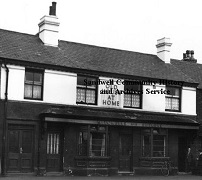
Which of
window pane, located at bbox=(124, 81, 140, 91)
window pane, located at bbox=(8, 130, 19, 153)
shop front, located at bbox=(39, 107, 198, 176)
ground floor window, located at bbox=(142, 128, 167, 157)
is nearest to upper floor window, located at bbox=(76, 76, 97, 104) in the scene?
shop front, located at bbox=(39, 107, 198, 176)

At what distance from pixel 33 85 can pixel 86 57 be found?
4388 mm

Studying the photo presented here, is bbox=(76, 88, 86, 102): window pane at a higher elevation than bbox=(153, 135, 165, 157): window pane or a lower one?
higher

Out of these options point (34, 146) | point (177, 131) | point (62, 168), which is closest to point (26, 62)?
point (34, 146)

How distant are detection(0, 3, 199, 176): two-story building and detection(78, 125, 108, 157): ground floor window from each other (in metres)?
0.05

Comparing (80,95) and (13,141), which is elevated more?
(80,95)

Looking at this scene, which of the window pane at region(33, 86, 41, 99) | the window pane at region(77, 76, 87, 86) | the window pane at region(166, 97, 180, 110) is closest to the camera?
the window pane at region(33, 86, 41, 99)

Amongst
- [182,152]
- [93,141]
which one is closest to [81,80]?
[93,141]

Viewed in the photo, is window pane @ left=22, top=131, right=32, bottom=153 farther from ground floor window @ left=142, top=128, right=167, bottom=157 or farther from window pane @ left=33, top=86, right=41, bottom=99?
ground floor window @ left=142, top=128, right=167, bottom=157

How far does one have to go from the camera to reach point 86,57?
23891 millimetres

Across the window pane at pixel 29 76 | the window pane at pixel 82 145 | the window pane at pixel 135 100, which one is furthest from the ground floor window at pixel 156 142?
the window pane at pixel 29 76

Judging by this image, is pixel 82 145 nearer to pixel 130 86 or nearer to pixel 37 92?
pixel 37 92

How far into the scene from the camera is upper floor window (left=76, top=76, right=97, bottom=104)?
22.2 meters

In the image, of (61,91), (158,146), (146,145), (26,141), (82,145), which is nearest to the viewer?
(26,141)

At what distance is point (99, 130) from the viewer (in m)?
21.9
